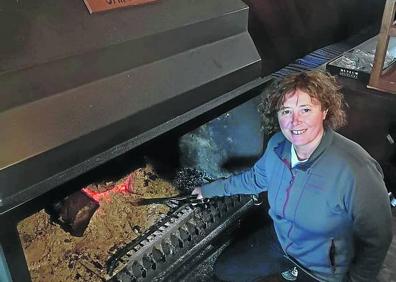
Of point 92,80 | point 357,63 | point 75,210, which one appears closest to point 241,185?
point 75,210

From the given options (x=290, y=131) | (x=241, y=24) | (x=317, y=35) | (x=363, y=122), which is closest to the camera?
(x=290, y=131)

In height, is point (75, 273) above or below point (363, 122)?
below

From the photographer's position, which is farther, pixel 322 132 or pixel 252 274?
pixel 252 274

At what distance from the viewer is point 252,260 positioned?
153 cm

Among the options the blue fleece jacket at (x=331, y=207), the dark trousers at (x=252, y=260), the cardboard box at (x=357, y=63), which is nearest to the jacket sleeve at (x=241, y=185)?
the blue fleece jacket at (x=331, y=207)

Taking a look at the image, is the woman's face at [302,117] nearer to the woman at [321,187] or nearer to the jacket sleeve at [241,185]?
the woman at [321,187]

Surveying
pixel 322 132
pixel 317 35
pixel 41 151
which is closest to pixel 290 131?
pixel 322 132

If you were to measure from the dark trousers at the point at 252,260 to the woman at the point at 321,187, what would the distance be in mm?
104

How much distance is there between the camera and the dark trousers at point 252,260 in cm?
148

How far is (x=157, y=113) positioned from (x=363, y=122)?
1.17 m

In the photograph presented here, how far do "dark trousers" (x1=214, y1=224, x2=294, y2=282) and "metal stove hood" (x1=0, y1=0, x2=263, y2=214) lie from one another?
582 mm

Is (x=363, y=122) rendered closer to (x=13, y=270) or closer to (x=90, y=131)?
(x=90, y=131)

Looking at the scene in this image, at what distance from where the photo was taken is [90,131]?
933 mm

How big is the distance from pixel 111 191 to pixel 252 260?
53cm
